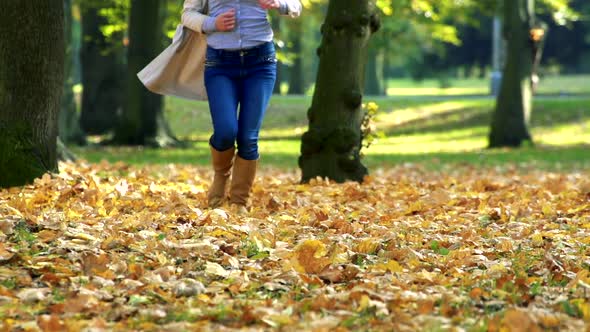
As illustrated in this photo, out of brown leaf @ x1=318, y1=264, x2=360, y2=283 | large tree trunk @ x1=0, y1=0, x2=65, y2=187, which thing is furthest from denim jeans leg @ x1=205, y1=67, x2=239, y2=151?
brown leaf @ x1=318, y1=264, x2=360, y2=283

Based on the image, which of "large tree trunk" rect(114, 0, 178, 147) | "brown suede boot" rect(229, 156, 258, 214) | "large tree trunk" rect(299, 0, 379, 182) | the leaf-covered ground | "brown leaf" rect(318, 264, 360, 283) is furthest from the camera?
"large tree trunk" rect(114, 0, 178, 147)

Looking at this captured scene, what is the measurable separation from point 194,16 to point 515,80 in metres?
20.0

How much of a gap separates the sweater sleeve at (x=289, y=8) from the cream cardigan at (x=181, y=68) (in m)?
0.70

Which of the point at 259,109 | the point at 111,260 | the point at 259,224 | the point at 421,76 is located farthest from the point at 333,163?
the point at 421,76

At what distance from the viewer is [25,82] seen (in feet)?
31.4

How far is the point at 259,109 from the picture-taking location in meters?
8.59

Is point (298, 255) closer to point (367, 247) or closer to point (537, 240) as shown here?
point (367, 247)

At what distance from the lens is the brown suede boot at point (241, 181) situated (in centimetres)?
891

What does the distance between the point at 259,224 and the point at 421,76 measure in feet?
211

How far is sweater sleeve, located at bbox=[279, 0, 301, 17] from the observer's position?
8.46 meters

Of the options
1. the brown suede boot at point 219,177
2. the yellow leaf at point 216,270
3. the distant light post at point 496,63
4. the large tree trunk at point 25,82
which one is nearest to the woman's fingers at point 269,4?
the brown suede boot at point 219,177

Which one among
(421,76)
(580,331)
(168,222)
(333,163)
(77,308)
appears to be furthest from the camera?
(421,76)

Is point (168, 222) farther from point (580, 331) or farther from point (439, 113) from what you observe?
point (439, 113)

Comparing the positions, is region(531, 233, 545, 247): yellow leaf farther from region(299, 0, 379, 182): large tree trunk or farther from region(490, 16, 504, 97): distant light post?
region(490, 16, 504, 97): distant light post
